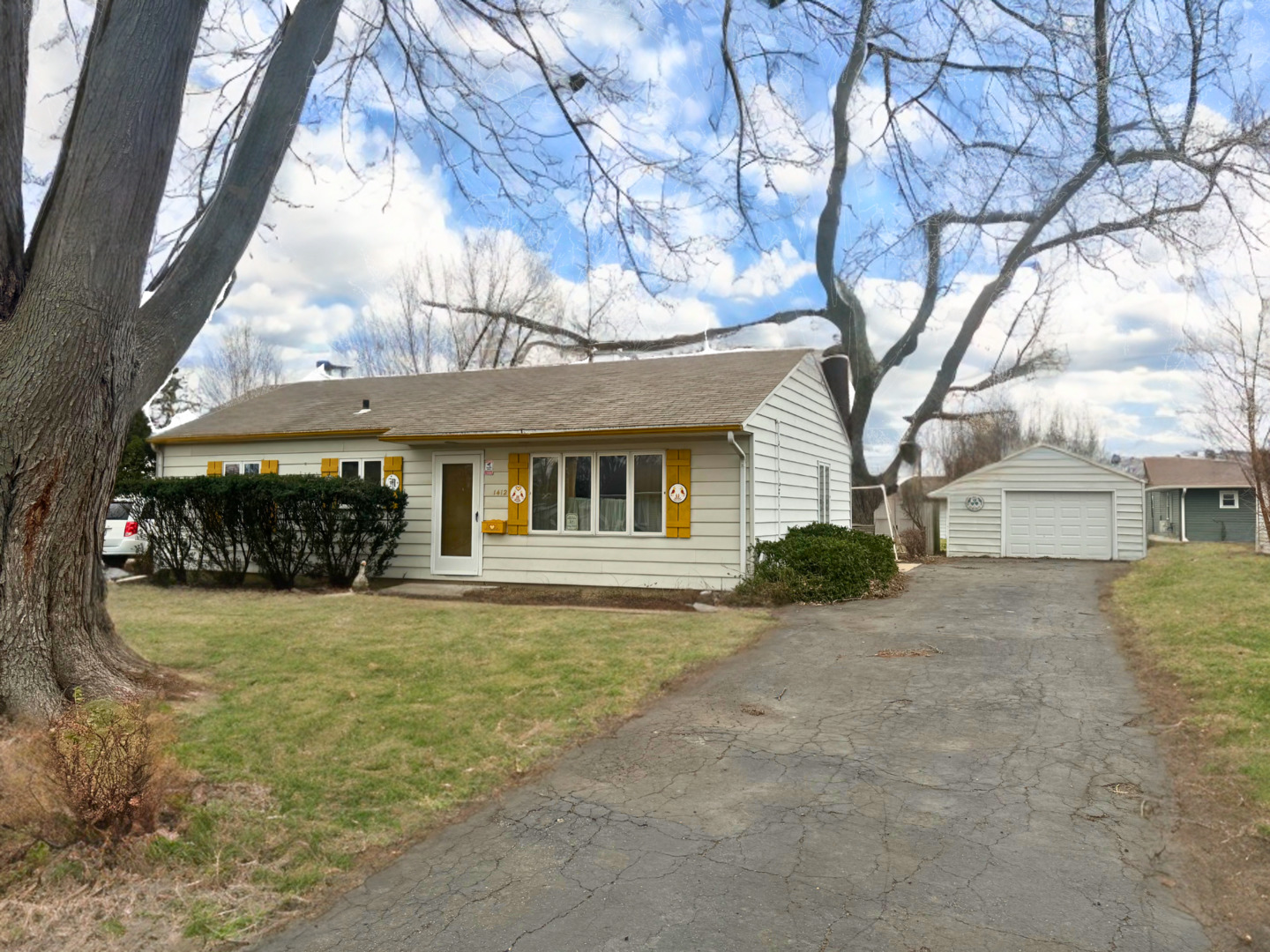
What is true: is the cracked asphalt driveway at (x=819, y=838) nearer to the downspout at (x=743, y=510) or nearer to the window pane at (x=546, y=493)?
the downspout at (x=743, y=510)

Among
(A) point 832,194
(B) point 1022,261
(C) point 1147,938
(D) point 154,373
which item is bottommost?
(C) point 1147,938

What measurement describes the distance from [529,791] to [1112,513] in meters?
22.6

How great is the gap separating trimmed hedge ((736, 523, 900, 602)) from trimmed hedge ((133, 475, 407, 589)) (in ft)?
20.1

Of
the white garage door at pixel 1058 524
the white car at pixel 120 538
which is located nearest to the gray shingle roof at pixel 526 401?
the white car at pixel 120 538

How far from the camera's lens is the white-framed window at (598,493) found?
13.0 m

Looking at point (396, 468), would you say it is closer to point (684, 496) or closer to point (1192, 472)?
point (684, 496)

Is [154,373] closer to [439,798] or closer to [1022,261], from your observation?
[439,798]

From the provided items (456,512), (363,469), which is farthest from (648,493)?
(363,469)

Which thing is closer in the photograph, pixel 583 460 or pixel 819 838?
pixel 819 838

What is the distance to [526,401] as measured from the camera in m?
15.2

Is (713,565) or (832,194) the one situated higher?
(832,194)

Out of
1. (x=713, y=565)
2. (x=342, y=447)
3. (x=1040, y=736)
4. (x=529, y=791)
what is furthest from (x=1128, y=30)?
(x=342, y=447)

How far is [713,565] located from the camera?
12.6 meters

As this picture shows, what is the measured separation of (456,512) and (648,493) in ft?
11.7
